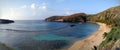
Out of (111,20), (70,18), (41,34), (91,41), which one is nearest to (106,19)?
(111,20)

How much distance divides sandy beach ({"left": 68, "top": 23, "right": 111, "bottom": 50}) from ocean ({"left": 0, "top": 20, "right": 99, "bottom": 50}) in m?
0.06

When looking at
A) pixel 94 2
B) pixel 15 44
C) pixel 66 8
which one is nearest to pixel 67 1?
pixel 66 8

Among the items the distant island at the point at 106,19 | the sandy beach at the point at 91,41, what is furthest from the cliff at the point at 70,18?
the sandy beach at the point at 91,41

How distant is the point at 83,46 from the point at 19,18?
3.20ft

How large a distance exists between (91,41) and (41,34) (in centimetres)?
71

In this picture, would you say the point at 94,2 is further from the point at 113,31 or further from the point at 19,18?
the point at 19,18

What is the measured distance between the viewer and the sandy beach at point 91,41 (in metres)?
3.34

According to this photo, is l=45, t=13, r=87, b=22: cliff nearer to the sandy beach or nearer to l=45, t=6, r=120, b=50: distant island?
l=45, t=6, r=120, b=50: distant island

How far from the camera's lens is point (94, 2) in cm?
341

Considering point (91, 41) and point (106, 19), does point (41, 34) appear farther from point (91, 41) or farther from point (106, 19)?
point (106, 19)

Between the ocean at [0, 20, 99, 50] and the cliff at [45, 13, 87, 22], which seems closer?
the ocean at [0, 20, 99, 50]

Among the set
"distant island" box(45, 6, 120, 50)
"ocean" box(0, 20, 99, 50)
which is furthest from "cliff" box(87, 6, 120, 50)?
"ocean" box(0, 20, 99, 50)

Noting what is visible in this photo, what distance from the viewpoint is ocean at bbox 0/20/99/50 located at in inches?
129

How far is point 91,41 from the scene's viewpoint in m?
3.34
